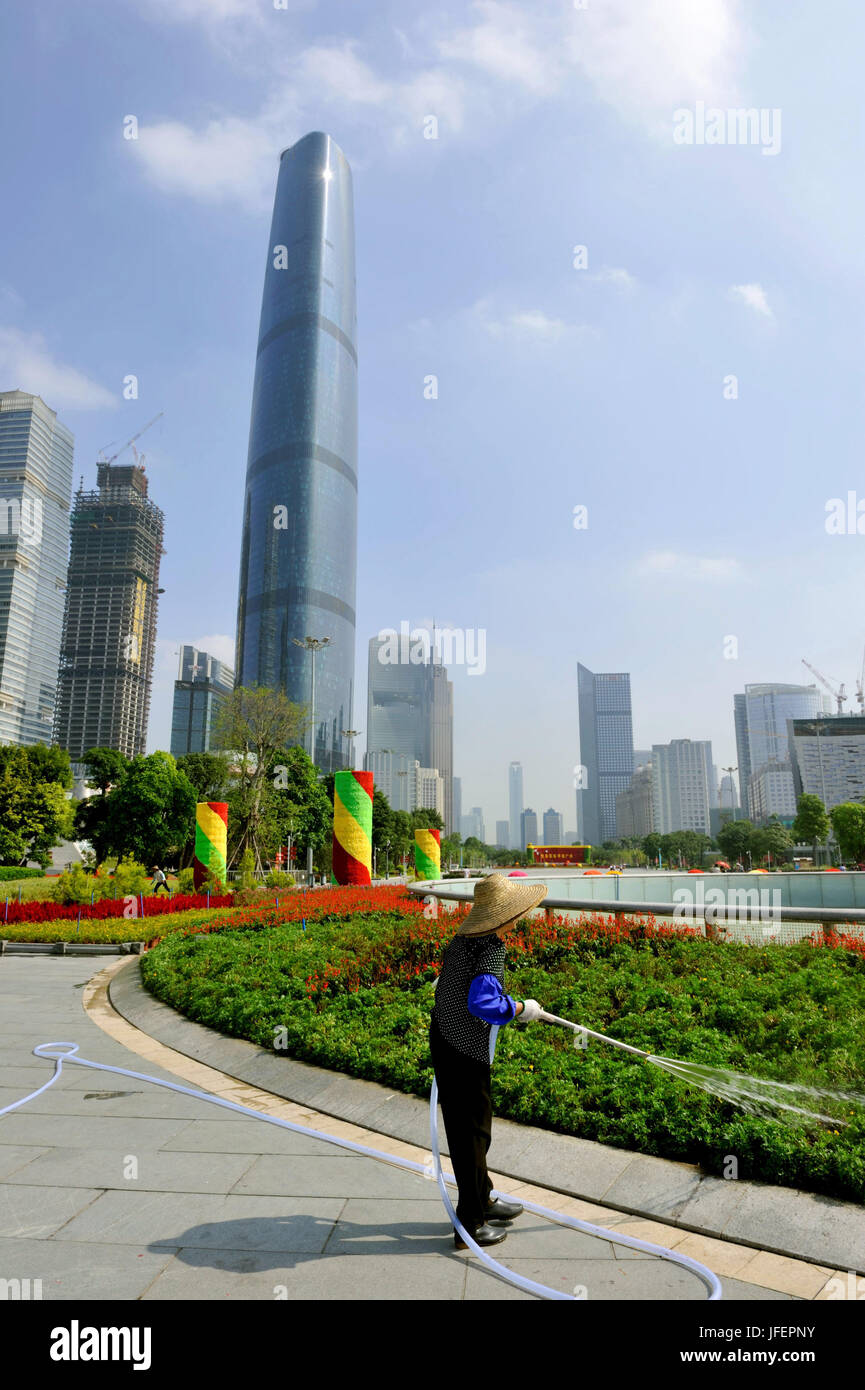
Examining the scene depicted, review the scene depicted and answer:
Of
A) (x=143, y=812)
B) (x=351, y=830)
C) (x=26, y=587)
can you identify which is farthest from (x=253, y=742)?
(x=26, y=587)

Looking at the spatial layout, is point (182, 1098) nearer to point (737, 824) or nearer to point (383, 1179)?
point (383, 1179)

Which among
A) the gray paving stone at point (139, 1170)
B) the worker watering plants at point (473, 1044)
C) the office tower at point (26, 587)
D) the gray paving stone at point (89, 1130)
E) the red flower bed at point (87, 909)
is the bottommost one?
the gray paving stone at point (89, 1130)

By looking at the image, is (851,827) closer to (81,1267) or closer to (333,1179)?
(333,1179)

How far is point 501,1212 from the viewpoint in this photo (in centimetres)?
434

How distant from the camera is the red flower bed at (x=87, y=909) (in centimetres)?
2033

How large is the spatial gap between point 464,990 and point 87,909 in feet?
64.3

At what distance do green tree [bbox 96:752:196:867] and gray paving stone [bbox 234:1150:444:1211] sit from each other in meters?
43.2

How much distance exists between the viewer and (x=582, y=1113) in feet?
18.2

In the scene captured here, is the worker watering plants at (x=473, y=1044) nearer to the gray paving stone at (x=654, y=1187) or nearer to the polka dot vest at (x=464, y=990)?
the polka dot vest at (x=464, y=990)

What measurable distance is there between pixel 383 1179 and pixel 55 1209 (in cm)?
195

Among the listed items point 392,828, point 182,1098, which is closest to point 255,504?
point 392,828

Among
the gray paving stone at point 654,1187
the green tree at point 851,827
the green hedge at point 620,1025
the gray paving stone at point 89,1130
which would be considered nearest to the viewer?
the gray paving stone at point 654,1187

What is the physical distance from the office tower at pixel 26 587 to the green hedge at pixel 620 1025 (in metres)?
182

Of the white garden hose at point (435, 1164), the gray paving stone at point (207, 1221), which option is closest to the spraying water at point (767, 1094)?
the white garden hose at point (435, 1164)
